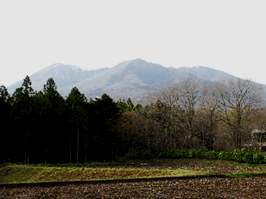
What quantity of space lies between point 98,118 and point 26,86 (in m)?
8.25

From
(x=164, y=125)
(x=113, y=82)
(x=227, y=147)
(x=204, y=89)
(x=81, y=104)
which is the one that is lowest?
(x=227, y=147)

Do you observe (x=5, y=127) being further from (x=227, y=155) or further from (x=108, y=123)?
(x=227, y=155)

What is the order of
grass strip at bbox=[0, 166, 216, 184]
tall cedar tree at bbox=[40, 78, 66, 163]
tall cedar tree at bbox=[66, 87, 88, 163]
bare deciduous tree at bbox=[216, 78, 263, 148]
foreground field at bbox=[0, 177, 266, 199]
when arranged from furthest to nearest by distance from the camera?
bare deciduous tree at bbox=[216, 78, 263, 148]
tall cedar tree at bbox=[66, 87, 88, 163]
tall cedar tree at bbox=[40, 78, 66, 163]
grass strip at bbox=[0, 166, 216, 184]
foreground field at bbox=[0, 177, 266, 199]

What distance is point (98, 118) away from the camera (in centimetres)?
2919

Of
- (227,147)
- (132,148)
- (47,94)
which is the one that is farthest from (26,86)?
(227,147)

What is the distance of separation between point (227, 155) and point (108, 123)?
13.1 m

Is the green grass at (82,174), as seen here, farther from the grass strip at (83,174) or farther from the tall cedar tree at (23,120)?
the tall cedar tree at (23,120)

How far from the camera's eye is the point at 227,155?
73.4 feet

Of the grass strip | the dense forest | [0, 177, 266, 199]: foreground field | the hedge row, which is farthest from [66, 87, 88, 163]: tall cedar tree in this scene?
[0, 177, 266, 199]: foreground field

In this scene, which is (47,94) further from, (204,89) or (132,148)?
(204,89)

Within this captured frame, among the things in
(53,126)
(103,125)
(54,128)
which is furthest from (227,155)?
(53,126)

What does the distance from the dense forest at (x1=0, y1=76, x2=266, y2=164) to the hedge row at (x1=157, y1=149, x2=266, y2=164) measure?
2.83 meters

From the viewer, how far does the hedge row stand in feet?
64.1

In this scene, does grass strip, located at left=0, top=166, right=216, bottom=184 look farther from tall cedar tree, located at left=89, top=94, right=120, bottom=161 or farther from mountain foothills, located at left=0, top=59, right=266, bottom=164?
tall cedar tree, located at left=89, top=94, right=120, bottom=161
